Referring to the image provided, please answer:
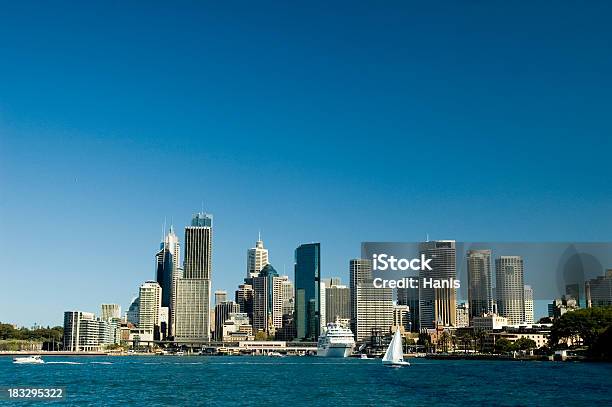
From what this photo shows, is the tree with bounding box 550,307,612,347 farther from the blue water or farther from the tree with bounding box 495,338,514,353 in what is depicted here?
the blue water

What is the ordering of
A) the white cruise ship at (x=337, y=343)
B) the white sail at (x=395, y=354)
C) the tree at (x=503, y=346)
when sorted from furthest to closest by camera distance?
the white cruise ship at (x=337, y=343) < the tree at (x=503, y=346) < the white sail at (x=395, y=354)

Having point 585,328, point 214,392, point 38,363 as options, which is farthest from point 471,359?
point 214,392

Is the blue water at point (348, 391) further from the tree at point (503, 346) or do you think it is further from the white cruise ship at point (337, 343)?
the white cruise ship at point (337, 343)

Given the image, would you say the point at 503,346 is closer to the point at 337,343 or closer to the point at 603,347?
the point at 337,343

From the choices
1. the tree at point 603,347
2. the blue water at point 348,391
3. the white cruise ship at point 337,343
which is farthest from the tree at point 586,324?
the white cruise ship at point 337,343

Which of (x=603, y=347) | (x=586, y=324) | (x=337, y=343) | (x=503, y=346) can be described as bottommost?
(x=503, y=346)

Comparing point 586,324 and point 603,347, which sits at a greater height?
point 586,324

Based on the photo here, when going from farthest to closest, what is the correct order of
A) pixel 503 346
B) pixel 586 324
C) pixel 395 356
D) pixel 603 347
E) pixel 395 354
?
pixel 503 346
pixel 586 324
pixel 603 347
pixel 395 354
pixel 395 356

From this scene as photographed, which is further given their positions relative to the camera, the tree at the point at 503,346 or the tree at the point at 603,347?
the tree at the point at 503,346

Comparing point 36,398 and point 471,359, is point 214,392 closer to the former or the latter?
point 36,398

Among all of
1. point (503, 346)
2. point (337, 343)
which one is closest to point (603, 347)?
point (503, 346)

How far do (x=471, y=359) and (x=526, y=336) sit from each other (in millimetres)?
35889

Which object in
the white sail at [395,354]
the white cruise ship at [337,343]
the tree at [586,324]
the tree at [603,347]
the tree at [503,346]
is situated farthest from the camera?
the white cruise ship at [337,343]

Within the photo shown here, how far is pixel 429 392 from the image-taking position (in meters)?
59.3
